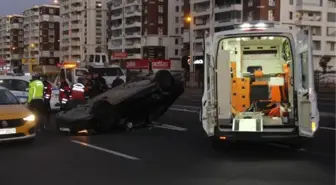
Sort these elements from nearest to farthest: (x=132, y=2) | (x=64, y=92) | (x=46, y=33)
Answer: (x=64, y=92) → (x=132, y=2) → (x=46, y=33)

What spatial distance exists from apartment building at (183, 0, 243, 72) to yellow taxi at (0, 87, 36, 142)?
67618mm

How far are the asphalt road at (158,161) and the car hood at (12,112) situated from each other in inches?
27.9

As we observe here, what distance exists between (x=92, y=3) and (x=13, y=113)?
117112 mm

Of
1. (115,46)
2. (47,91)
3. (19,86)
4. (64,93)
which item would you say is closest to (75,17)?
(115,46)

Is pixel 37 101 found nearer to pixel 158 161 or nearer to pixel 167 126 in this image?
pixel 167 126

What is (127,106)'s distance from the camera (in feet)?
44.2

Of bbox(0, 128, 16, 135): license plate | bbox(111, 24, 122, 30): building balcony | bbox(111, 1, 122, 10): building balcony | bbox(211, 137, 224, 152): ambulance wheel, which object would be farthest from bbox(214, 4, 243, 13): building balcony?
bbox(0, 128, 16, 135): license plate

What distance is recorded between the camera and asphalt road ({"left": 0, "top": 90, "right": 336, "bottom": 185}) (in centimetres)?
769

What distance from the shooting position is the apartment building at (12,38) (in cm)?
16457

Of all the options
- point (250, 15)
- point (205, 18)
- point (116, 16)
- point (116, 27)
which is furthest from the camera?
point (116, 16)

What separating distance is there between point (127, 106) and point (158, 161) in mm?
4437

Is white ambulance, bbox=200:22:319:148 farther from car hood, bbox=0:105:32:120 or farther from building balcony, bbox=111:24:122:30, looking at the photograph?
building balcony, bbox=111:24:122:30

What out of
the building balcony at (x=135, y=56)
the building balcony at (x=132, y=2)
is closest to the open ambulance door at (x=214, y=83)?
the building balcony at (x=135, y=56)

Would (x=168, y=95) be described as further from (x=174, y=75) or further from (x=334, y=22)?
(x=334, y=22)
